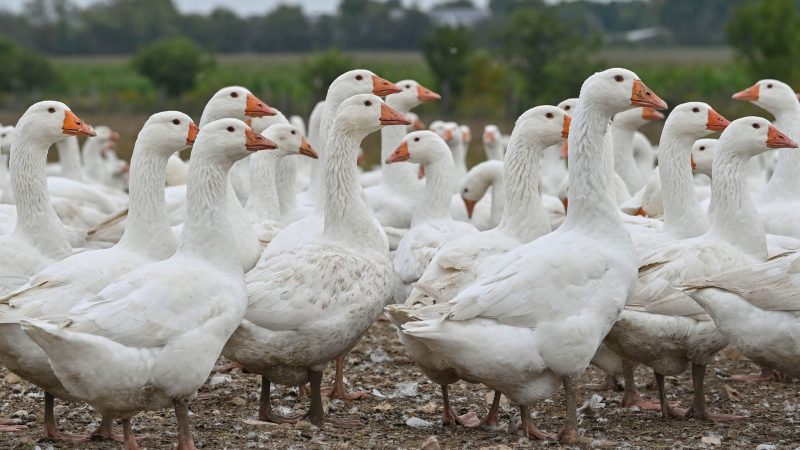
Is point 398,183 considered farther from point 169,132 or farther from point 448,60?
point 448,60

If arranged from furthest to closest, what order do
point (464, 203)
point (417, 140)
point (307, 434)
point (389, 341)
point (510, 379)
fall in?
point (464, 203) < point (389, 341) < point (417, 140) < point (307, 434) < point (510, 379)

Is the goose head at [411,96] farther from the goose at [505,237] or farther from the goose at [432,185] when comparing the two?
the goose at [505,237]

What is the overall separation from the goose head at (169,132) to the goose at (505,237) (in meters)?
2.07

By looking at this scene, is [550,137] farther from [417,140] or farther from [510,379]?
[510,379]

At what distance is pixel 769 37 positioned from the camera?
40.0 metres

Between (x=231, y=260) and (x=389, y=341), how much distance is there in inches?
183

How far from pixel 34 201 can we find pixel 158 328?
8.13 feet

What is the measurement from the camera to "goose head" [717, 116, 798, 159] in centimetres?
977

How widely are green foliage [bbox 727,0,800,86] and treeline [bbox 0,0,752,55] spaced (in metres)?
64.2

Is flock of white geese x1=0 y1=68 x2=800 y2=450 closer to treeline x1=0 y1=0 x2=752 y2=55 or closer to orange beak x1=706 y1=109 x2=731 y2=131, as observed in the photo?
orange beak x1=706 y1=109 x2=731 y2=131

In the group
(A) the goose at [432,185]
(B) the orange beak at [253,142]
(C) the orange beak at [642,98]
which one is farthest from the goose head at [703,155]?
(B) the orange beak at [253,142]

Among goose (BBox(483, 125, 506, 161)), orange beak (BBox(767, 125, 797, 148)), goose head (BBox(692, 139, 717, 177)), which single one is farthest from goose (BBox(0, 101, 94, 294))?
goose (BBox(483, 125, 506, 161))

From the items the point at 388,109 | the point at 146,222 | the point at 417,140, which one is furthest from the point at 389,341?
the point at 146,222

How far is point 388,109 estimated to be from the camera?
9891 mm
